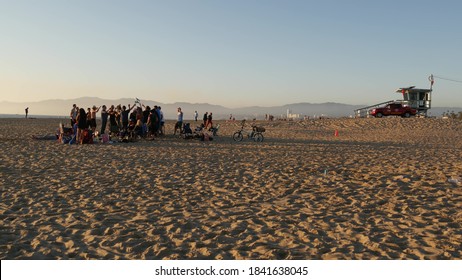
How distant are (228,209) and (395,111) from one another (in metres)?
35.8

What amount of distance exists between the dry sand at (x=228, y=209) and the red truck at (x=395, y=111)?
2637 centimetres

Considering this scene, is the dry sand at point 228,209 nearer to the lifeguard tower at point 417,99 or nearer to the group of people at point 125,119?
the group of people at point 125,119

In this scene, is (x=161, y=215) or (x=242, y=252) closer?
(x=242, y=252)

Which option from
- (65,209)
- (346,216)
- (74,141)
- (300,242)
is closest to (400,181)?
(346,216)

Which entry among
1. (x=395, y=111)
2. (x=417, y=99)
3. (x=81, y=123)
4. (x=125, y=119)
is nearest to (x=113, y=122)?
(x=125, y=119)

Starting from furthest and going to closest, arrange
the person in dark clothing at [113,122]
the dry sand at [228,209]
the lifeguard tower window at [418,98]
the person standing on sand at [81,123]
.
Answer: the lifeguard tower window at [418,98] → the person in dark clothing at [113,122] → the person standing on sand at [81,123] → the dry sand at [228,209]

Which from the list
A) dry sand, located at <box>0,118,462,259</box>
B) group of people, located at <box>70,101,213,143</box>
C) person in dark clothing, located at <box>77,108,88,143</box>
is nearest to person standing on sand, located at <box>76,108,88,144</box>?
person in dark clothing, located at <box>77,108,88,143</box>

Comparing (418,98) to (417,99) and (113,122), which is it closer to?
(417,99)

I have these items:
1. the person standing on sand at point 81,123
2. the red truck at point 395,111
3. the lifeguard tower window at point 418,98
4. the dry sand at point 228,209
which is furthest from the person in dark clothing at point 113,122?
the lifeguard tower window at point 418,98

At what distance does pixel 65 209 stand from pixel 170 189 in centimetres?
231

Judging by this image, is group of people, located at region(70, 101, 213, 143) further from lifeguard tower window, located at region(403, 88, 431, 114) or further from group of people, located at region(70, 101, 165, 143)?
lifeguard tower window, located at region(403, 88, 431, 114)

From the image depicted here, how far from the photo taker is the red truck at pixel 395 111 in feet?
122
